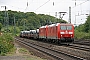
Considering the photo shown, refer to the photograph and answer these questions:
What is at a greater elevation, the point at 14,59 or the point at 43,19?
the point at 43,19

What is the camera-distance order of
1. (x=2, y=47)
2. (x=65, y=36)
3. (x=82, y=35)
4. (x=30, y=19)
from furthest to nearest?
(x=30, y=19)
(x=82, y=35)
(x=65, y=36)
(x=2, y=47)

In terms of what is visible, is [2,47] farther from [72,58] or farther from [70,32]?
[70,32]

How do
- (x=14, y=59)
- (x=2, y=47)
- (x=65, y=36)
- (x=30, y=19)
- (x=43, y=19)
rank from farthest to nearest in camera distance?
(x=30, y=19) < (x=43, y=19) < (x=65, y=36) < (x=2, y=47) < (x=14, y=59)

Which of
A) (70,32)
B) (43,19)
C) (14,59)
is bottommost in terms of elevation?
(14,59)

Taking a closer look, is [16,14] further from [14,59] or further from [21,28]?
[14,59]

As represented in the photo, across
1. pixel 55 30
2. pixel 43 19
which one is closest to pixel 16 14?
pixel 43 19

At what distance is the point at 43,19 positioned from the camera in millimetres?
93000

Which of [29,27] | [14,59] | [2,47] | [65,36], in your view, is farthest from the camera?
[29,27]

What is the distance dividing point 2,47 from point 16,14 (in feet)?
253

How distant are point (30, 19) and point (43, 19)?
29.3 feet

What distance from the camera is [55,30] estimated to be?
33188 millimetres

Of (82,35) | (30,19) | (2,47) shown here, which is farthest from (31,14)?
(2,47)

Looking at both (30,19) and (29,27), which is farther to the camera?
(29,27)

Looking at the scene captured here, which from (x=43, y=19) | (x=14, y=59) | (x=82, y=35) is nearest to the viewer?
(x=14, y=59)
